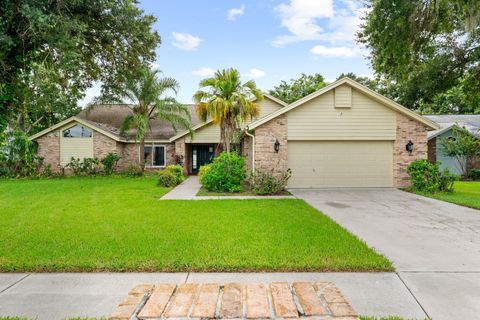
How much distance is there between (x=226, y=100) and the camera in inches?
539

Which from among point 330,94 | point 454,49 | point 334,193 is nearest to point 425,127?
point 454,49

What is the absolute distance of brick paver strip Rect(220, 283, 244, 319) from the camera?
6.19 feet

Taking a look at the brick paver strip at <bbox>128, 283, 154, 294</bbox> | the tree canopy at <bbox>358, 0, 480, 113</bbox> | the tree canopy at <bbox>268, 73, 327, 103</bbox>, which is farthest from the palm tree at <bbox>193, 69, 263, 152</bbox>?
the tree canopy at <bbox>268, 73, 327, 103</bbox>

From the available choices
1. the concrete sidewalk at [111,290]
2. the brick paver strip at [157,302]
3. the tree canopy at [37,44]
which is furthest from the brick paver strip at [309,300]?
the tree canopy at [37,44]

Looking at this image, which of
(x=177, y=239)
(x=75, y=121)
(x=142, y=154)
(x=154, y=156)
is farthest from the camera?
(x=154, y=156)

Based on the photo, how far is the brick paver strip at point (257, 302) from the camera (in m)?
1.87

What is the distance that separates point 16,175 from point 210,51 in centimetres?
1432

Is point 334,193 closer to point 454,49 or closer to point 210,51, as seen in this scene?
point 454,49

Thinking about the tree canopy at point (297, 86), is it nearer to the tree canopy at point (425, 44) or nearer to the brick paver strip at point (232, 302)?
the tree canopy at point (425, 44)

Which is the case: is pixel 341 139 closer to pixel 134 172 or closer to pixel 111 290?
pixel 111 290

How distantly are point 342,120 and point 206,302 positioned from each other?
1217 cm

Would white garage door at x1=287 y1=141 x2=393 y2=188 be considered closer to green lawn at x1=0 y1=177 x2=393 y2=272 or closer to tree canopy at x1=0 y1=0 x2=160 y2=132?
green lawn at x1=0 y1=177 x2=393 y2=272

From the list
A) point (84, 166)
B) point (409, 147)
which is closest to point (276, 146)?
point (409, 147)

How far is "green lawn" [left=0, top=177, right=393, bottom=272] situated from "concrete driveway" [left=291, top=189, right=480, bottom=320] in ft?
1.55
